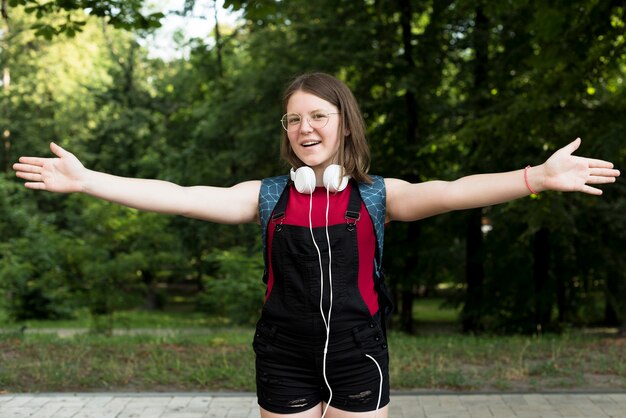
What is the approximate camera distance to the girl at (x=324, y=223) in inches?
113

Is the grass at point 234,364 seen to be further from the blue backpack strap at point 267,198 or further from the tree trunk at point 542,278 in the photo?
the tree trunk at point 542,278

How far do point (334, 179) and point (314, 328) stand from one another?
21.1 inches

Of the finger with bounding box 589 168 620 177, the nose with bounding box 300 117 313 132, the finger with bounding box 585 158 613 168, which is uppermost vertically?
the nose with bounding box 300 117 313 132

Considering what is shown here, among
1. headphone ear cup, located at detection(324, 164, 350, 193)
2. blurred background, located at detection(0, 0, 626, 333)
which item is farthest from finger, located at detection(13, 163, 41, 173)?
blurred background, located at detection(0, 0, 626, 333)

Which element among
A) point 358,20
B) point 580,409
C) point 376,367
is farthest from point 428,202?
point 358,20

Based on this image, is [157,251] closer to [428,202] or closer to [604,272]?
[604,272]

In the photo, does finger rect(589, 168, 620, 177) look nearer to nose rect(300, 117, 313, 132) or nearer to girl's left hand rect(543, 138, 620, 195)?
girl's left hand rect(543, 138, 620, 195)

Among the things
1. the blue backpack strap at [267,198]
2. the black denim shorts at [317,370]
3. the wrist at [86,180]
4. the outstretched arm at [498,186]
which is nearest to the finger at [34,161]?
the wrist at [86,180]

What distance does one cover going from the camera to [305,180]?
9.58ft

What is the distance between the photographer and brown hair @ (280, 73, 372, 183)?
3.03m

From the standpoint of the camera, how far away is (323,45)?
16.7 meters

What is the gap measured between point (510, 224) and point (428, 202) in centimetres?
1359

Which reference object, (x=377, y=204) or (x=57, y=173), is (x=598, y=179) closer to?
(x=377, y=204)

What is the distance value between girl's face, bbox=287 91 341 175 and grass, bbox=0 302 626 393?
4715 millimetres
